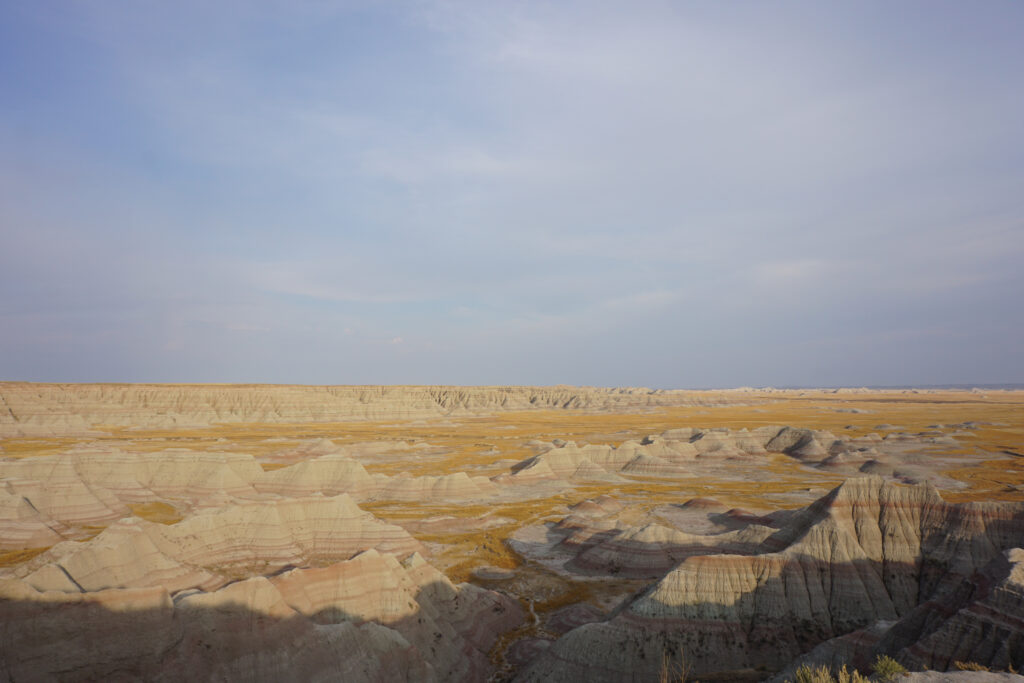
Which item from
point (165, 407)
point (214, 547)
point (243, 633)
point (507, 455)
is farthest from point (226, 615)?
point (165, 407)

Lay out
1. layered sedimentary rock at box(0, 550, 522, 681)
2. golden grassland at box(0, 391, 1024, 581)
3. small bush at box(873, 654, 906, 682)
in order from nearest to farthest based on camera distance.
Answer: small bush at box(873, 654, 906, 682)
layered sedimentary rock at box(0, 550, 522, 681)
golden grassland at box(0, 391, 1024, 581)

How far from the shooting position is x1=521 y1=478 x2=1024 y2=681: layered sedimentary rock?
777 inches

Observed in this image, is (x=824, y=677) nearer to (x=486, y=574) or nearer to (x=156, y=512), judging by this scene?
(x=486, y=574)

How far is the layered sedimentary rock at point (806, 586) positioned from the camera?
64.7ft

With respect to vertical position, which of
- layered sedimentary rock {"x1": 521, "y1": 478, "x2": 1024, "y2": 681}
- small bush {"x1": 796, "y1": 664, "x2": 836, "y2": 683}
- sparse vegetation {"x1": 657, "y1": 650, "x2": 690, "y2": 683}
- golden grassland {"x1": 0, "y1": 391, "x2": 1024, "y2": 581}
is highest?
small bush {"x1": 796, "y1": 664, "x2": 836, "y2": 683}

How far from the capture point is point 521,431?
411ft

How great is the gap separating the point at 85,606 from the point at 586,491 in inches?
1896

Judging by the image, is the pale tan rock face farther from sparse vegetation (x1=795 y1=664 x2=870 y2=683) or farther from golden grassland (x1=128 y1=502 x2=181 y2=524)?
golden grassland (x1=128 y1=502 x2=181 y2=524)

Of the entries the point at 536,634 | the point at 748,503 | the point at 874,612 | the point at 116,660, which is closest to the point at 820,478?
the point at 748,503

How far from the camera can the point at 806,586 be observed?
22203 mm

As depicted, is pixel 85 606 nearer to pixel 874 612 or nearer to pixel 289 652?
pixel 289 652

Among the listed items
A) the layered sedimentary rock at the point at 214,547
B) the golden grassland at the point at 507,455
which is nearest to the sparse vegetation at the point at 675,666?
the golden grassland at the point at 507,455

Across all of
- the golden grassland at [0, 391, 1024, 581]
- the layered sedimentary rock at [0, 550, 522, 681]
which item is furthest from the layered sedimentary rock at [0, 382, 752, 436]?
the layered sedimentary rock at [0, 550, 522, 681]

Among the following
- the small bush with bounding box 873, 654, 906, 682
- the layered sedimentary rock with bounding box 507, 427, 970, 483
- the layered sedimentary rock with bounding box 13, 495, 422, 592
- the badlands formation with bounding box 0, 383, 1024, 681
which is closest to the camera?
the small bush with bounding box 873, 654, 906, 682
